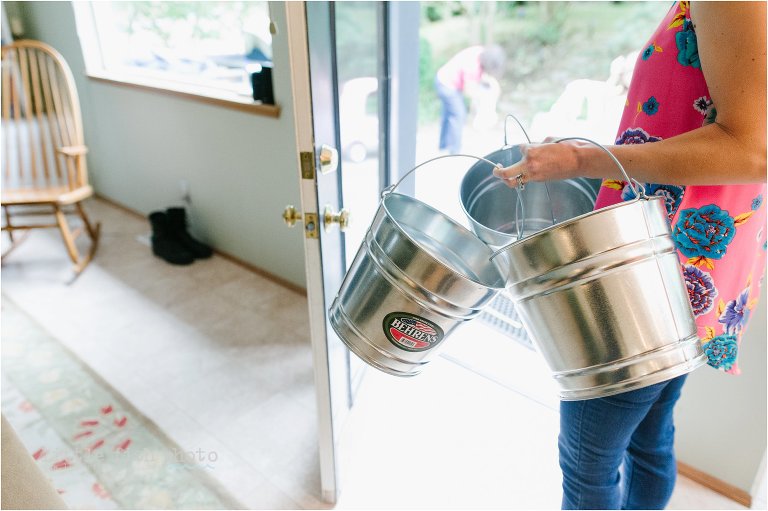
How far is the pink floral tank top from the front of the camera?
2.08ft

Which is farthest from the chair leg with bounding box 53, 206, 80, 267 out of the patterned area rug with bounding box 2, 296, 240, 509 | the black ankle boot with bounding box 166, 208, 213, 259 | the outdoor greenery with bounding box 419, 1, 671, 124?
the outdoor greenery with bounding box 419, 1, 671, 124

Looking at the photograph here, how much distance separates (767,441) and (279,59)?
1747mm

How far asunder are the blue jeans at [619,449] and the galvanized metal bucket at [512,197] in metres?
0.29

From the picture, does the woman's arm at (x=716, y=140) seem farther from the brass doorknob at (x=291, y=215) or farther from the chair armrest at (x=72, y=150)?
the chair armrest at (x=72, y=150)

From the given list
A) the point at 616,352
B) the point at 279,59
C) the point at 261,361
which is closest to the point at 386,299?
the point at 616,352

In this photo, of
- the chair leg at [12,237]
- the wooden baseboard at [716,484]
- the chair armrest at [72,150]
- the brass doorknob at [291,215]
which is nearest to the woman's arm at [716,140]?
the brass doorknob at [291,215]

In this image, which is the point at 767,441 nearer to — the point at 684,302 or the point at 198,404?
the point at 684,302

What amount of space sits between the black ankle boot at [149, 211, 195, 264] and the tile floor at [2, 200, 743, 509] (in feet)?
0.20

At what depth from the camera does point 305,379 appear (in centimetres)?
169

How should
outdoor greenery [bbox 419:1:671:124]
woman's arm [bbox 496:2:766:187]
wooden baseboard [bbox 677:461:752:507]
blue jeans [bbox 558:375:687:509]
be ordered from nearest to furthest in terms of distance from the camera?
woman's arm [bbox 496:2:766:187] < blue jeans [bbox 558:375:687:509] < wooden baseboard [bbox 677:461:752:507] < outdoor greenery [bbox 419:1:671:124]

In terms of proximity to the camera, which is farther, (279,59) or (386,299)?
(279,59)

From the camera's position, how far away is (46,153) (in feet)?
8.09

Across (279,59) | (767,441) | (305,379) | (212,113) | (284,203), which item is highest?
(279,59)

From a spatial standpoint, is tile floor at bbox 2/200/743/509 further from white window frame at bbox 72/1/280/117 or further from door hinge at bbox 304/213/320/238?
white window frame at bbox 72/1/280/117
